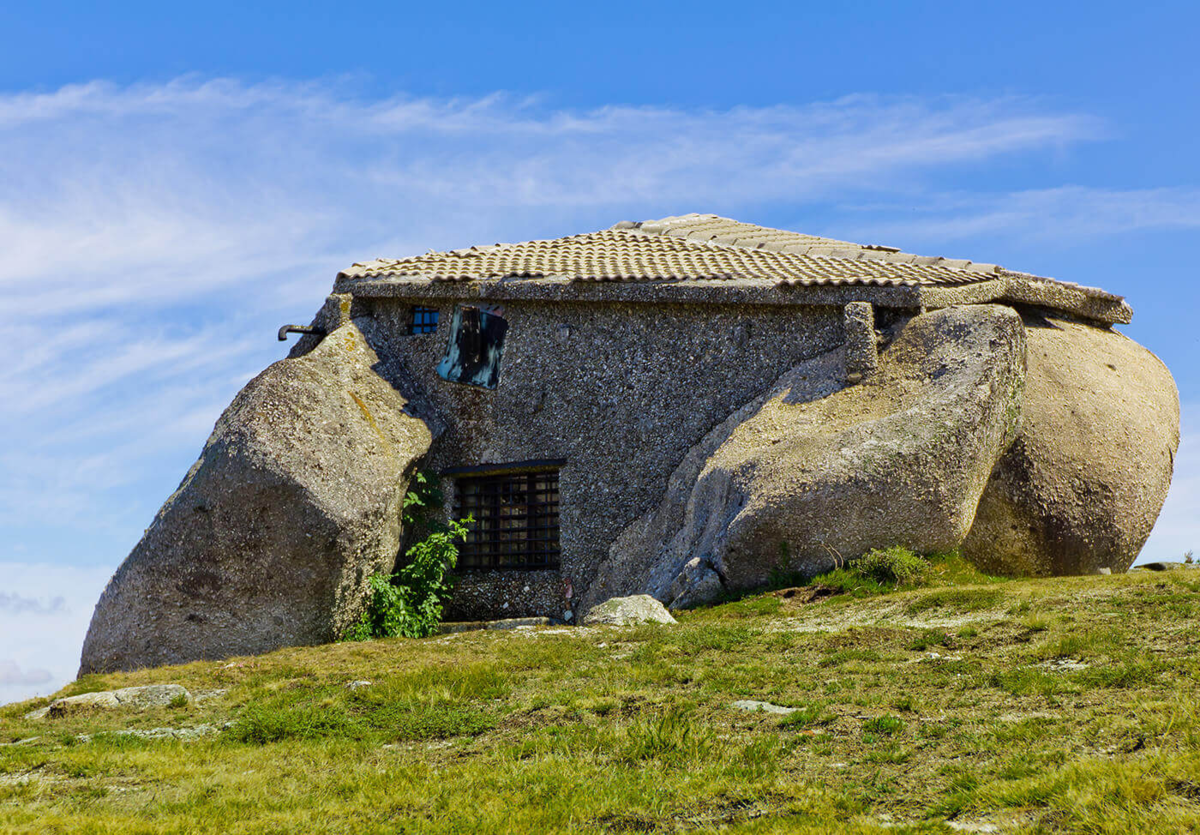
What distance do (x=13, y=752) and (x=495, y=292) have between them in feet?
31.8

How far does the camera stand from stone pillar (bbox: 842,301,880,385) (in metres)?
Result: 15.1

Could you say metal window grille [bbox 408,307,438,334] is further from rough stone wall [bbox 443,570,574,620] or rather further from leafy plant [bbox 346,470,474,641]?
rough stone wall [bbox 443,570,574,620]

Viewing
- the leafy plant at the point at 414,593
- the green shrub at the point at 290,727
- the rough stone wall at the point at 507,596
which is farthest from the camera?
the rough stone wall at the point at 507,596

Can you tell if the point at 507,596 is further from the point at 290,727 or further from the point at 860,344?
the point at 290,727

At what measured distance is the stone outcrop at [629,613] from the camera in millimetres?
12672

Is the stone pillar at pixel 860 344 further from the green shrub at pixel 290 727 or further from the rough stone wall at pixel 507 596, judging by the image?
the green shrub at pixel 290 727

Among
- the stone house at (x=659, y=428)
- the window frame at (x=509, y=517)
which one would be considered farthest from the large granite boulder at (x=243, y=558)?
the window frame at (x=509, y=517)

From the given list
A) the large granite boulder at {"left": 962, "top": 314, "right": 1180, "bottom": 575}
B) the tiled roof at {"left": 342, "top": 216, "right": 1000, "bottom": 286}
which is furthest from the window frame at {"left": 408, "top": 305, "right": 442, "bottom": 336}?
the large granite boulder at {"left": 962, "top": 314, "right": 1180, "bottom": 575}

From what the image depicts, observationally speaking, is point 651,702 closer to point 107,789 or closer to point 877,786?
point 877,786

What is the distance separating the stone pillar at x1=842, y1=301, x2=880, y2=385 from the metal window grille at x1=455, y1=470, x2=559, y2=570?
15.5ft

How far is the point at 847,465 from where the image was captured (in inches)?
528

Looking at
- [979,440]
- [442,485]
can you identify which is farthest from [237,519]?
[979,440]

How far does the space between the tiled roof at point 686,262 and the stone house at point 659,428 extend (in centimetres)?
10

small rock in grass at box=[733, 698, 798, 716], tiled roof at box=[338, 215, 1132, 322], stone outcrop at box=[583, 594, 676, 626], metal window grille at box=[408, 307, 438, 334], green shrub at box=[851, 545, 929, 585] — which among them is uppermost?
tiled roof at box=[338, 215, 1132, 322]
